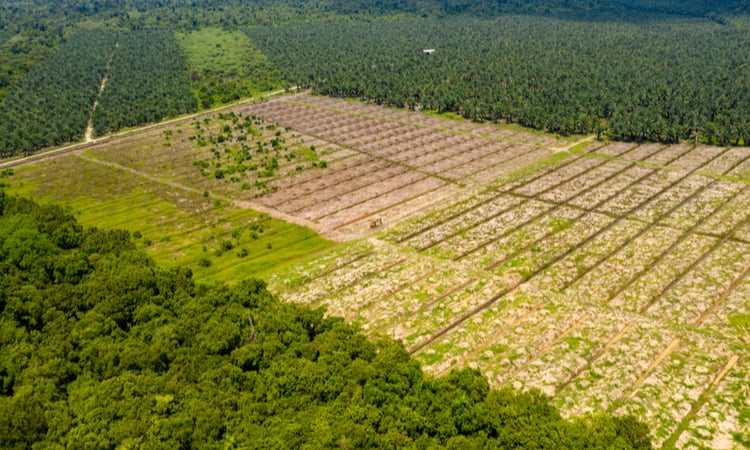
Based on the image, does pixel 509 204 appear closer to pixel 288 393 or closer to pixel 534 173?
pixel 534 173

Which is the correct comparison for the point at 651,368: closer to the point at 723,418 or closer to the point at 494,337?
the point at 723,418

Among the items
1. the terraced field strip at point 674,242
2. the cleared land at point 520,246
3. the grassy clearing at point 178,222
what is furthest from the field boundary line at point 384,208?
the terraced field strip at point 674,242

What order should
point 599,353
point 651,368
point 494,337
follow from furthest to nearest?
point 494,337
point 599,353
point 651,368

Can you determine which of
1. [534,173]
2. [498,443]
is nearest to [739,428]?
[498,443]

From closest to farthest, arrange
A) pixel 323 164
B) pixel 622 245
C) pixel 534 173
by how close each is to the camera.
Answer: pixel 622 245 < pixel 534 173 < pixel 323 164

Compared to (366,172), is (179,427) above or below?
above

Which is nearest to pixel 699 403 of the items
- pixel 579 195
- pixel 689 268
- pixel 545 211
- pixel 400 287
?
pixel 689 268
